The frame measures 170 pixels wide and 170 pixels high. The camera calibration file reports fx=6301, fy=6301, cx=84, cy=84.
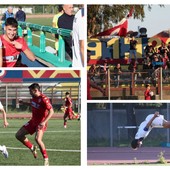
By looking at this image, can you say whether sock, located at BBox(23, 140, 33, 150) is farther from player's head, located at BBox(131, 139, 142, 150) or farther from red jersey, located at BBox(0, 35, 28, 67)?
player's head, located at BBox(131, 139, 142, 150)

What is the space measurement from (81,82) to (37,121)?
79 cm

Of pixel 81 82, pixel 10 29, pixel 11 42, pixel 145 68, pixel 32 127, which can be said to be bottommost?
pixel 32 127

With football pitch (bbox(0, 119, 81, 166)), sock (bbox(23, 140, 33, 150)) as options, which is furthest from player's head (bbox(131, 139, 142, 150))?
sock (bbox(23, 140, 33, 150))

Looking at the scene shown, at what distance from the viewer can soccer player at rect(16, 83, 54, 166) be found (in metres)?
79.8

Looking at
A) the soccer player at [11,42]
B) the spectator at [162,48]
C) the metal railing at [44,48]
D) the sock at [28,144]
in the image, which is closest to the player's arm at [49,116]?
the sock at [28,144]

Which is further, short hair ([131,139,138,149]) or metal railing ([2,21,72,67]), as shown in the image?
short hair ([131,139,138,149])

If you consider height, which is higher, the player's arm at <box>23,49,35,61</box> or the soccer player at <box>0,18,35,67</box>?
the soccer player at <box>0,18,35,67</box>

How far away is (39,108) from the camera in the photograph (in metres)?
79.9

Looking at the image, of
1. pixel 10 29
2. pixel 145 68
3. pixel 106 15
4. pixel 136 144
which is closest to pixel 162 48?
pixel 145 68

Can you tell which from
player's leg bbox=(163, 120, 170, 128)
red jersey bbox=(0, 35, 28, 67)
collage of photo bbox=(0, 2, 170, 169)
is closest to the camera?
collage of photo bbox=(0, 2, 170, 169)

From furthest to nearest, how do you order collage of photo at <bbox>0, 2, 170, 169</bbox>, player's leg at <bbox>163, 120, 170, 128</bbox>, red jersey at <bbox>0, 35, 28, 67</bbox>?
player's leg at <bbox>163, 120, 170, 128</bbox> < red jersey at <bbox>0, 35, 28, 67</bbox> < collage of photo at <bbox>0, 2, 170, 169</bbox>

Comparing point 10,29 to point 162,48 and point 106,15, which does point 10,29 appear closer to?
point 106,15

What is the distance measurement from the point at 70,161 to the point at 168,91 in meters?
1.53

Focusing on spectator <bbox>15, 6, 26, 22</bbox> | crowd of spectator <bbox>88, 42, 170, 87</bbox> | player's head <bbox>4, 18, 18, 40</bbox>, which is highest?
spectator <bbox>15, 6, 26, 22</bbox>
